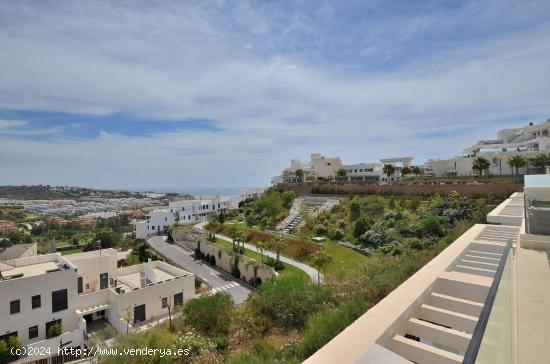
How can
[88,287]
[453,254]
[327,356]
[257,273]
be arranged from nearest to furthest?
[327,356], [453,254], [88,287], [257,273]

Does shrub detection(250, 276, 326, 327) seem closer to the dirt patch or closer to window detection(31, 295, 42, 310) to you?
window detection(31, 295, 42, 310)

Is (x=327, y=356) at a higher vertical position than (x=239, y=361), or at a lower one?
higher

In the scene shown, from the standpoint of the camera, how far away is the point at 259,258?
2605 cm

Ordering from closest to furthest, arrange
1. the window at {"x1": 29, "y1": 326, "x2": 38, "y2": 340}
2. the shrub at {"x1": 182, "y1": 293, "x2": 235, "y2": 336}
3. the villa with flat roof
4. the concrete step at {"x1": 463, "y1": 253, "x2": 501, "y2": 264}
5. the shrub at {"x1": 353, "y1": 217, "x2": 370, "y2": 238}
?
the villa with flat roof
the concrete step at {"x1": 463, "y1": 253, "x2": 501, "y2": 264}
the shrub at {"x1": 182, "y1": 293, "x2": 235, "y2": 336}
the window at {"x1": 29, "y1": 326, "x2": 38, "y2": 340}
the shrub at {"x1": 353, "y1": 217, "x2": 370, "y2": 238}

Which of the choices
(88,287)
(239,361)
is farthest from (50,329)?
(239,361)

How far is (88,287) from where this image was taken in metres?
21.1

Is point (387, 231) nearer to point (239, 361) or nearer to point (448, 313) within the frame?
point (239, 361)

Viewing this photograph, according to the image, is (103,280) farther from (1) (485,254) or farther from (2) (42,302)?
(1) (485,254)

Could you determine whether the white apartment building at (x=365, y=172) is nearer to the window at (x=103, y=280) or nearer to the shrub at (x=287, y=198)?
the shrub at (x=287, y=198)

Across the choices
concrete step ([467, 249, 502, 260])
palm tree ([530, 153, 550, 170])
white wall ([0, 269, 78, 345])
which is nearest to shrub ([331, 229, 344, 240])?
white wall ([0, 269, 78, 345])

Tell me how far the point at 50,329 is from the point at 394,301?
19337 millimetres

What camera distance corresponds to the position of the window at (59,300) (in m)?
16.9

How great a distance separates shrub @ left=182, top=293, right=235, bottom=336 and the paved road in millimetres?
6273

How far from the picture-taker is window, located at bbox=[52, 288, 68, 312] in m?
16.9
